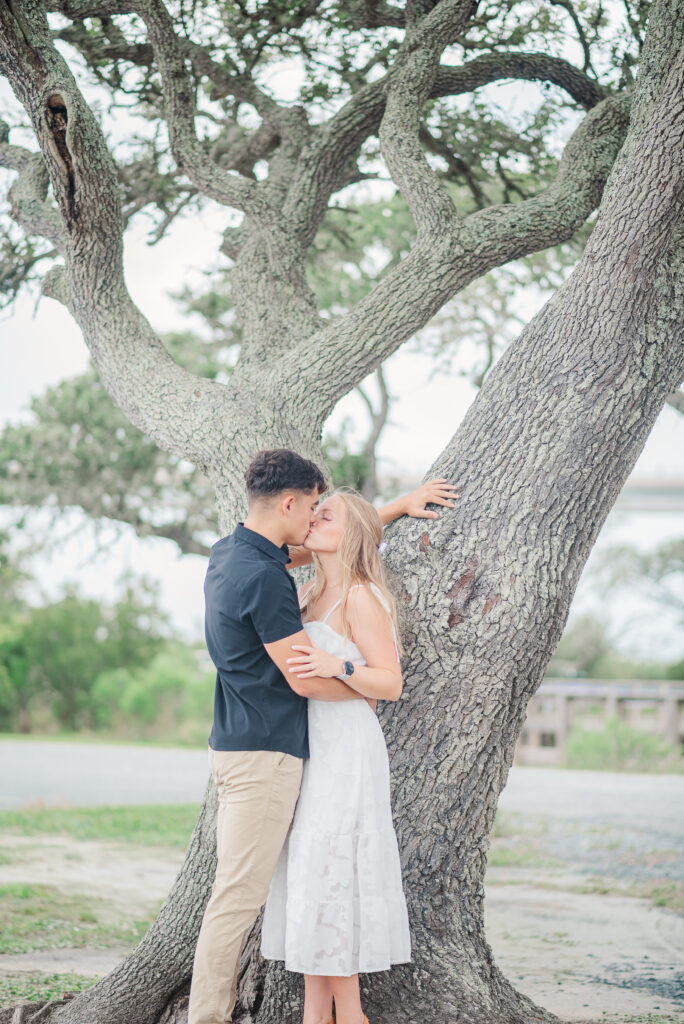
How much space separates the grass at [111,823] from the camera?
8.12 metres

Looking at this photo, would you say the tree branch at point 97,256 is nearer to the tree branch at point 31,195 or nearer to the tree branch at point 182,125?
the tree branch at point 31,195

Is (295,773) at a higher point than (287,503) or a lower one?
lower

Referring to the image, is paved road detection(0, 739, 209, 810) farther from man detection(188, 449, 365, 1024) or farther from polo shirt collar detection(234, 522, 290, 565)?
polo shirt collar detection(234, 522, 290, 565)

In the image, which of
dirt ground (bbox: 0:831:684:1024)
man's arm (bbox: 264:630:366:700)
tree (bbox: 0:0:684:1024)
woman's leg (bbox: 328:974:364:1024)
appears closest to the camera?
man's arm (bbox: 264:630:366:700)

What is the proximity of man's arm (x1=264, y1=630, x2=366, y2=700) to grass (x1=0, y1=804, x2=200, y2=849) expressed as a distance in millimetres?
5962

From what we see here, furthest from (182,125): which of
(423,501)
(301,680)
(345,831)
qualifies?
(345,831)

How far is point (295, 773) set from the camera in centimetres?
252

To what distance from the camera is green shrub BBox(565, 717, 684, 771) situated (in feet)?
48.4

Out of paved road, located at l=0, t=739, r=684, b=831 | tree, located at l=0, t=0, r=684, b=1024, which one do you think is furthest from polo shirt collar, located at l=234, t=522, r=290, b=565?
paved road, located at l=0, t=739, r=684, b=831

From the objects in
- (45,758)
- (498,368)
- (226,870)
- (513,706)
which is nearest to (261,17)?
(498,368)

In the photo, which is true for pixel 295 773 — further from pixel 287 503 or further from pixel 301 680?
pixel 287 503

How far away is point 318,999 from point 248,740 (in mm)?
779

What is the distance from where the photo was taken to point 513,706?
303 centimetres

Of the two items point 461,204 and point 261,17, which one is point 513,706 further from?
point 461,204
